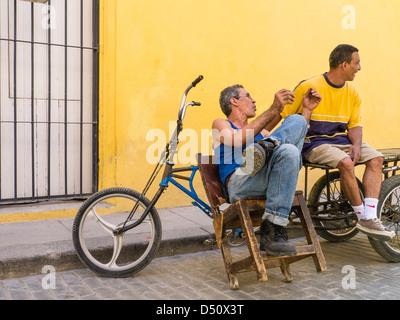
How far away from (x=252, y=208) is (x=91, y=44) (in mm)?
3140

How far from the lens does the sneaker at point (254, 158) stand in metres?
3.19

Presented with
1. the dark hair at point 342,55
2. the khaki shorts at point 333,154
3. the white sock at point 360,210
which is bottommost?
the white sock at point 360,210

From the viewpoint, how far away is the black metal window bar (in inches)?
202

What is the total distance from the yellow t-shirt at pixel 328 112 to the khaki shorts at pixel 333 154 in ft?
0.19

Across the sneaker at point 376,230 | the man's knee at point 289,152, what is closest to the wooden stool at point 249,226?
the man's knee at point 289,152

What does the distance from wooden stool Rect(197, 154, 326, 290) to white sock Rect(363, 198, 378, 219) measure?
692mm

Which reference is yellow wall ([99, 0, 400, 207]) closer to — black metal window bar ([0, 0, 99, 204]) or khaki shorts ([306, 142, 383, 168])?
black metal window bar ([0, 0, 99, 204])

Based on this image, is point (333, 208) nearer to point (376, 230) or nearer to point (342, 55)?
point (376, 230)

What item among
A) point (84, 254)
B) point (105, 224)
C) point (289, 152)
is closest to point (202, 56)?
point (105, 224)

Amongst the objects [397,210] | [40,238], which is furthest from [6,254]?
[397,210]

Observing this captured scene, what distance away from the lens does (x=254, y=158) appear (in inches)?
126

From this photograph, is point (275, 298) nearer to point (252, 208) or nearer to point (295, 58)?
point (252, 208)

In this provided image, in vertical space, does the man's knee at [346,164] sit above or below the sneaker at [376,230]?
above

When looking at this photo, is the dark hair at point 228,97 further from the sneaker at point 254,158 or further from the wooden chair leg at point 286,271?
the wooden chair leg at point 286,271
